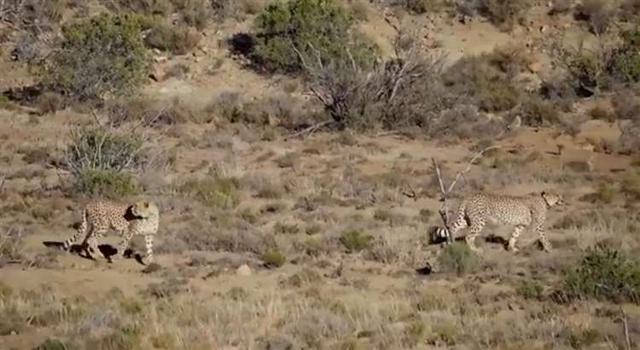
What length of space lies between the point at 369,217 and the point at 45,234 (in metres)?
5.97

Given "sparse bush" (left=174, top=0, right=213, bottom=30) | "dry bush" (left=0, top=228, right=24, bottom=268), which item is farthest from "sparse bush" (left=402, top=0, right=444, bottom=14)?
"dry bush" (left=0, top=228, right=24, bottom=268)

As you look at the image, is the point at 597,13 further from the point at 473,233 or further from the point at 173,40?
the point at 473,233

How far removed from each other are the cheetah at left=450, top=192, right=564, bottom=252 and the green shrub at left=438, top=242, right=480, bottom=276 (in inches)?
40.3

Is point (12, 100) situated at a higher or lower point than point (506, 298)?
lower

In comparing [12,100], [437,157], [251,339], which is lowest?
[12,100]

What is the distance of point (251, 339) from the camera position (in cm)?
1276

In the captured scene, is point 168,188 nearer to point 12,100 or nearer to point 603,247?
point 603,247

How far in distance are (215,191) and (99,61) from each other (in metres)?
14.5

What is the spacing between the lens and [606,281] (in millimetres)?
14797

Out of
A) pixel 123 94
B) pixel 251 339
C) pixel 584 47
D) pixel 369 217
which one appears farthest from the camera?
pixel 584 47

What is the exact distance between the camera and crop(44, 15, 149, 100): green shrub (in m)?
36.8

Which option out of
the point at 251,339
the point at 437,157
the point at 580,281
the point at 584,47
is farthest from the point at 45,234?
the point at 584,47

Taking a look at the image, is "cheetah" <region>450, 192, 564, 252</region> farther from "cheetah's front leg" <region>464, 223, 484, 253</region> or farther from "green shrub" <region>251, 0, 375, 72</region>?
"green shrub" <region>251, 0, 375, 72</region>

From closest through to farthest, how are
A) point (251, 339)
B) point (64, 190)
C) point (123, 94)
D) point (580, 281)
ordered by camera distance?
point (251, 339) → point (580, 281) → point (64, 190) → point (123, 94)
